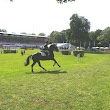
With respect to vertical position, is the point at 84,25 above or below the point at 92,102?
above

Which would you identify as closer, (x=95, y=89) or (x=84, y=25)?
(x=95, y=89)

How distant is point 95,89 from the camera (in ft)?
39.4

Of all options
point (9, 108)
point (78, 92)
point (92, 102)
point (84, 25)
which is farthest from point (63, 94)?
point (84, 25)

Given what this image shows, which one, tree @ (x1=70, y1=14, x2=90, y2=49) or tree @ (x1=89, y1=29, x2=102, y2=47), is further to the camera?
tree @ (x1=89, y1=29, x2=102, y2=47)

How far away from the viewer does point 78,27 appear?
347 feet

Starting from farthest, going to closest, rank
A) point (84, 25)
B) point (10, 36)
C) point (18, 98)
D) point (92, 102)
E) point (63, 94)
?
point (10, 36)
point (84, 25)
point (63, 94)
point (18, 98)
point (92, 102)

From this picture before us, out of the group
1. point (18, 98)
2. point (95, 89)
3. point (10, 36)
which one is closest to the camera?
point (18, 98)

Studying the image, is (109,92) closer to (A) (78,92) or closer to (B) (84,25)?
(A) (78,92)

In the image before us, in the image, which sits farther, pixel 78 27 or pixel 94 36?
pixel 94 36

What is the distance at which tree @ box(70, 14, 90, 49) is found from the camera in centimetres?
10589

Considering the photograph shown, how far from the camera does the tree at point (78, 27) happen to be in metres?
106

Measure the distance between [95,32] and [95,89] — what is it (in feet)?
470

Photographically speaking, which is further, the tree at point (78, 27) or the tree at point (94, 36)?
the tree at point (94, 36)

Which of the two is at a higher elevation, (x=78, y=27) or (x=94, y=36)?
(x=78, y=27)
